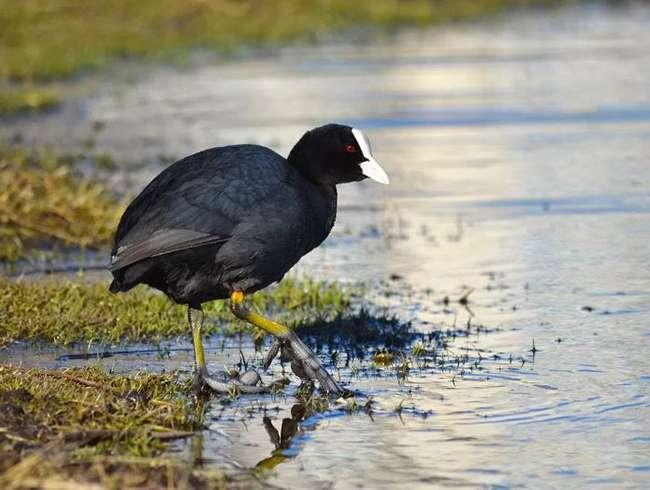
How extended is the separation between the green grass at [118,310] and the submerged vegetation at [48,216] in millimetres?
1361

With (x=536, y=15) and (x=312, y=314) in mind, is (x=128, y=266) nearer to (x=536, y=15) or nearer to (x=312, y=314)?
(x=312, y=314)

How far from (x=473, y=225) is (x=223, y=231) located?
5023mm

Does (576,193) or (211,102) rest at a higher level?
(211,102)

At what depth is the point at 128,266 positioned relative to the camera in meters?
6.46

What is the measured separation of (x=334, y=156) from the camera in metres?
6.91

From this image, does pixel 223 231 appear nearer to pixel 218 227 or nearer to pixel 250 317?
pixel 218 227

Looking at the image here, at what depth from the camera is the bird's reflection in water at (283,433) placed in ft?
18.8

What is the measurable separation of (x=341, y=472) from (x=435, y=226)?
5752 millimetres

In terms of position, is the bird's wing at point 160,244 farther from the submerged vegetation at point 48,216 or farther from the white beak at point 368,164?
the submerged vegetation at point 48,216

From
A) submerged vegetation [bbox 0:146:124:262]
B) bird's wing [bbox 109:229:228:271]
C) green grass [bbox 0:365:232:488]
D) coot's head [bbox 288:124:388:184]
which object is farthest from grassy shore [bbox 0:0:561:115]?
Answer: green grass [bbox 0:365:232:488]

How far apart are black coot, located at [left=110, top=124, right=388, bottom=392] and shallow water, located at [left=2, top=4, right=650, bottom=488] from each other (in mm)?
558

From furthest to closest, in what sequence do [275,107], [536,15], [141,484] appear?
[536,15]
[275,107]
[141,484]

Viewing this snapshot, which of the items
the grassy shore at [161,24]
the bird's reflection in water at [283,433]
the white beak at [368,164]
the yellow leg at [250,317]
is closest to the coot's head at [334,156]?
the white beak at [368,164]

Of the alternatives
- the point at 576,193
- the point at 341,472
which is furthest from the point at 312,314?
the point at 576,193
